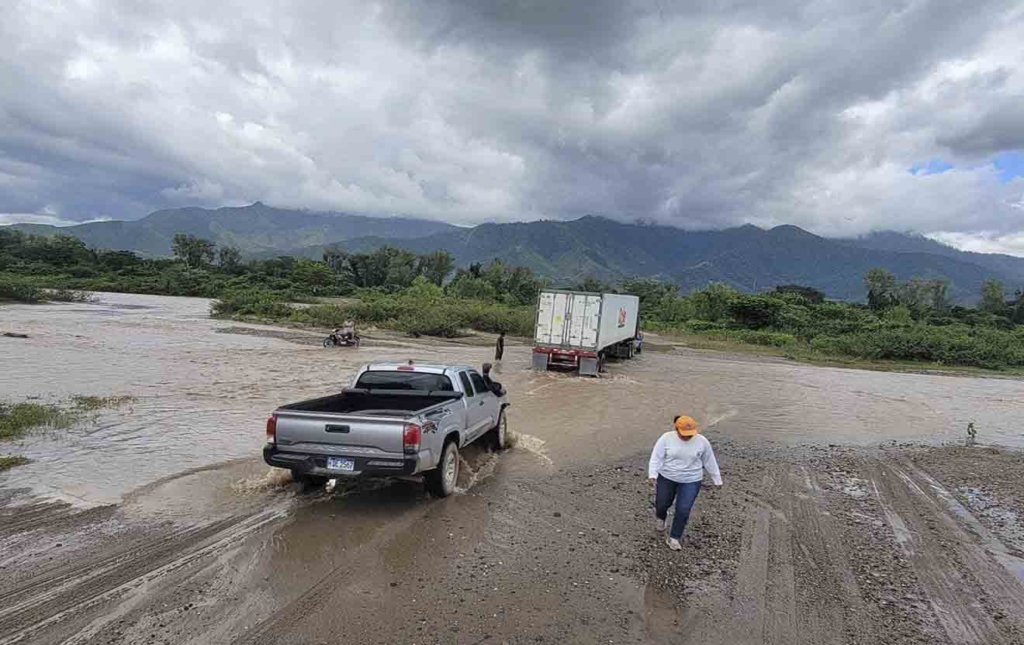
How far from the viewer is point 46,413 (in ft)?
36.4

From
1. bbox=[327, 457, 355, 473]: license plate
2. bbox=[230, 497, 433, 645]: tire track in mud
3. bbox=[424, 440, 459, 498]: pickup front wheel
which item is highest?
bbox=[327, 457, 355, 473]: license plate

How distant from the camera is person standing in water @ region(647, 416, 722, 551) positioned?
244 inches

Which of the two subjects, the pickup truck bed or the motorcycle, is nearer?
the pickup truck bed

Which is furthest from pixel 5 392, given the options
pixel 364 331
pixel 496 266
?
pixel 496 266

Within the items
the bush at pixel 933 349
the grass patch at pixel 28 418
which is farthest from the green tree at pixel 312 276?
the grass patch at pixel 28 418

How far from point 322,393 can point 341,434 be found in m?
10.1

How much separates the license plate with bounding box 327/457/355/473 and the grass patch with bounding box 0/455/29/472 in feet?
16.0

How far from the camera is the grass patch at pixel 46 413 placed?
1004cm

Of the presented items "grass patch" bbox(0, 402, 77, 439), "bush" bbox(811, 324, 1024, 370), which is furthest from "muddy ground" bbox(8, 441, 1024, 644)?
"bush" bbox(811, 324, 1024, 370)

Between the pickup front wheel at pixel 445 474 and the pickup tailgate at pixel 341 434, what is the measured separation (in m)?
0.81

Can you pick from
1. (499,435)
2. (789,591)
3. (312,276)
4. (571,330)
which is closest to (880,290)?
(571,330)

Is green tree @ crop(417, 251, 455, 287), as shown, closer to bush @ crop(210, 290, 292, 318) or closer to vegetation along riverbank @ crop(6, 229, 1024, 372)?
vegetation along riverbank @ crop(6, 229, 1024, 372)

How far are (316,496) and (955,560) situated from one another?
7219 millimetres

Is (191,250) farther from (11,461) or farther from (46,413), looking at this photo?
(11,461)
